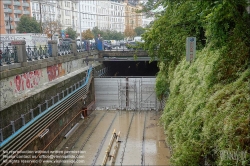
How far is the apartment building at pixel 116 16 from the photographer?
69500mm

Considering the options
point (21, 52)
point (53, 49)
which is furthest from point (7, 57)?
point (53, 49)

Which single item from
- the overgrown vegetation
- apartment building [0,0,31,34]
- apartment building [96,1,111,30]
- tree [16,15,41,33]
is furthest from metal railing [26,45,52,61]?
apartment building [96,1,111,30]

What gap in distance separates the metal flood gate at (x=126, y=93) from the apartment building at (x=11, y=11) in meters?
27.4

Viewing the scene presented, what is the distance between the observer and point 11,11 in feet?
141

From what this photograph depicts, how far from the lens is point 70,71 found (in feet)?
56.3

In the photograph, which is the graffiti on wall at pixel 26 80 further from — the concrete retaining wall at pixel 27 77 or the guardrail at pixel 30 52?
the guardrail at pixel 30 52

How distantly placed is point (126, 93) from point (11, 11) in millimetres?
34493

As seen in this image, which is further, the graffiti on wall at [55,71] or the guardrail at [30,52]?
the graffiti on wall at [55,71]

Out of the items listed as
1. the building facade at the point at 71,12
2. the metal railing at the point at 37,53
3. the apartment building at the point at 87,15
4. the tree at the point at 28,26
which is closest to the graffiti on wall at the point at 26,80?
the metal railing at the point at 37,53

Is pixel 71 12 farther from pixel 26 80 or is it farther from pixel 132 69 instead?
pixel 26 80

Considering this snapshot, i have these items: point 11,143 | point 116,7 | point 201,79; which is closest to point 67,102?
point 11,143

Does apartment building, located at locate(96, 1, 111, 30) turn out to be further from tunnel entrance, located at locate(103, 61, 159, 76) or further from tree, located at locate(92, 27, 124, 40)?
tunnel entrance, located at locate(103, 61, 159, 76)

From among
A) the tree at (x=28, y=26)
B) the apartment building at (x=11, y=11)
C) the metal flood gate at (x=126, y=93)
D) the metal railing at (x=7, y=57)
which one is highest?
the apartment building at (x=11, y=11)

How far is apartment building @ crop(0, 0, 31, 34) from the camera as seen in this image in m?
39.2
